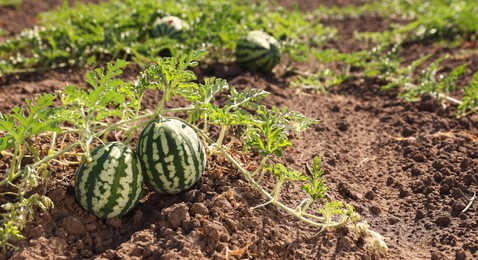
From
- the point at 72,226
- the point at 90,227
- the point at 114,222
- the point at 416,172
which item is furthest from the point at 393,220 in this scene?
the point at 72,226

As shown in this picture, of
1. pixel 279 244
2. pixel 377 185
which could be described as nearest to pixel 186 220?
pixel 279 244

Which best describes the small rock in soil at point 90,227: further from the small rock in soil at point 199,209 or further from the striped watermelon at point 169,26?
the striped watermelon at point 169,26

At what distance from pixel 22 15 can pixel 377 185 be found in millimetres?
7821

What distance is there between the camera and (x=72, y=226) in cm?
388

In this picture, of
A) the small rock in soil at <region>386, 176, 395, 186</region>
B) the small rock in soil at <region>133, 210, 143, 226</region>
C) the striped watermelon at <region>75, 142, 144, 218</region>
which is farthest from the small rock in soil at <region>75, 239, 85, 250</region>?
the small rock in soil at <region>386, 176, 395, 186</region>

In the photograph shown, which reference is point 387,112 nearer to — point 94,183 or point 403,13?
point 94,183

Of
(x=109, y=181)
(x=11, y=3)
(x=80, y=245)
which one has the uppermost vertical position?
(x=109, y=181)

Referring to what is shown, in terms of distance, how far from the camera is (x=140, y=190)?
3990 mm

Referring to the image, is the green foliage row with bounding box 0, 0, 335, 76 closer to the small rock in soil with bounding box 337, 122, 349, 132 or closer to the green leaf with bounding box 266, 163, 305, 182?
the small rock in soil with bounding box 337, 122, 349, 132

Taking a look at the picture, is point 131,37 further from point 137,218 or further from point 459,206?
point 459,206

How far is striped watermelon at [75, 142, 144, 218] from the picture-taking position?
3842 millimetres

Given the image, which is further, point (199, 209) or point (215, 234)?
point (199, 209)

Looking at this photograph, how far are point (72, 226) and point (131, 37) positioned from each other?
3.54 m

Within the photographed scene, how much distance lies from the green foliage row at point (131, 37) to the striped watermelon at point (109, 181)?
2.70m
